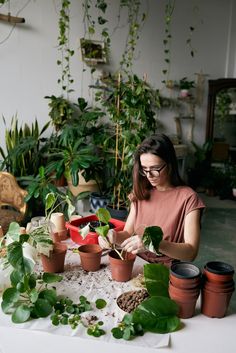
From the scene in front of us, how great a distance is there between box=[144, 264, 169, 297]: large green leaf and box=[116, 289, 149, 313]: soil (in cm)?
5

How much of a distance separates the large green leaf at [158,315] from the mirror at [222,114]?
5116 mm

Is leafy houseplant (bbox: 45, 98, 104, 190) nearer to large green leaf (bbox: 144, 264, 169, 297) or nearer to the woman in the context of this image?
the woman

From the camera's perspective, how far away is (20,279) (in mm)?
1121

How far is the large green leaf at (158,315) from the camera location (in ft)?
3.34

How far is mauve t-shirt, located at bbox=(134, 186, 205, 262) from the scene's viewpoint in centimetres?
162

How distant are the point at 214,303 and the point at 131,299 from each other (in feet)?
0.92

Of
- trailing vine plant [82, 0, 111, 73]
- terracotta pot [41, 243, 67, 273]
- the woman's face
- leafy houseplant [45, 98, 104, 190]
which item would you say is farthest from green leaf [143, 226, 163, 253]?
trailing vine plant [82, 0, 111, 73]

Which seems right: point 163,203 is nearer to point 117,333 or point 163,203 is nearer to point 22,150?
point 117,333

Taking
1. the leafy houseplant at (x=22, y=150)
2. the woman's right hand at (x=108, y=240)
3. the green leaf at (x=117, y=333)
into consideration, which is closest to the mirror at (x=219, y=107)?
the leafy houseplant at (x=22, y=150)

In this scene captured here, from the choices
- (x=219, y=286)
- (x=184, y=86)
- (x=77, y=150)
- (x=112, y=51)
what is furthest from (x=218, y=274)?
(x=184, y=86)

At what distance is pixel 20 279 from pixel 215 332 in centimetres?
65

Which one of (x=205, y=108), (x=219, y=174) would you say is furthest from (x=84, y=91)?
(x=219, y=174)

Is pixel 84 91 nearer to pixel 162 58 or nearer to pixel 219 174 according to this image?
pixel 162 58

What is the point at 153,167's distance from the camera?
1607 millimetres
